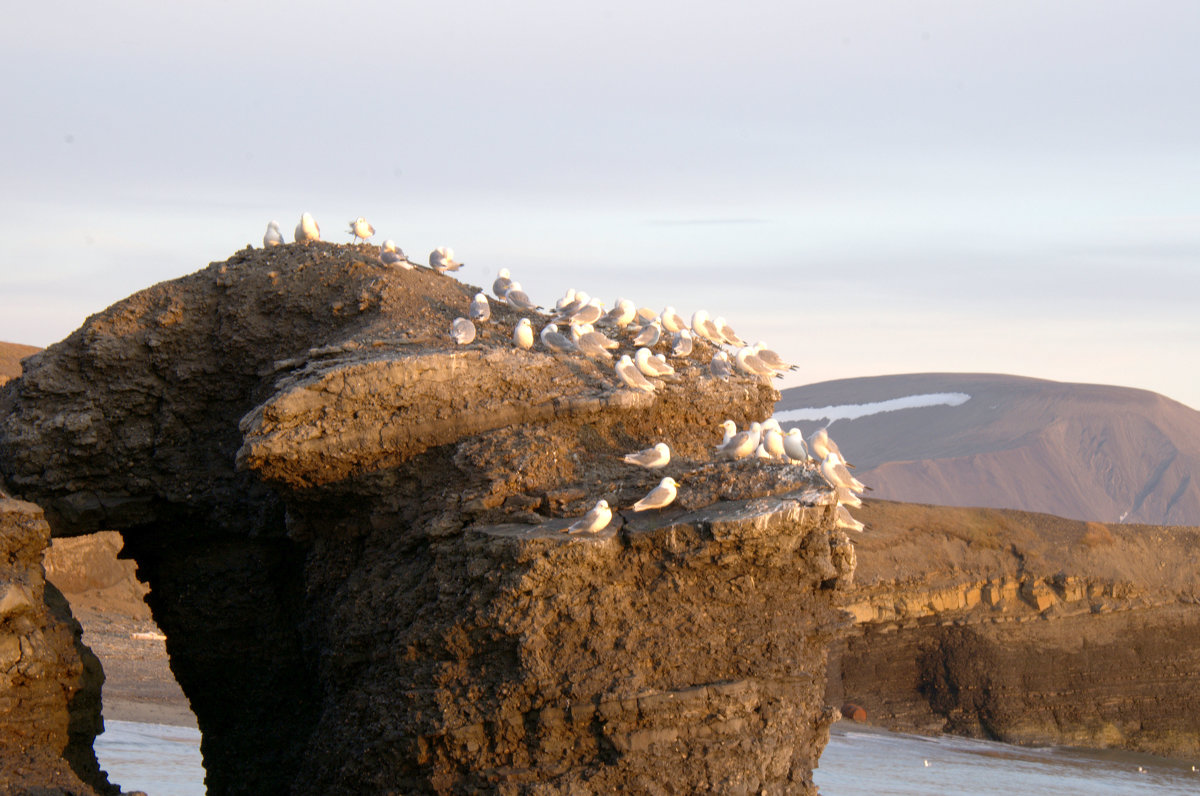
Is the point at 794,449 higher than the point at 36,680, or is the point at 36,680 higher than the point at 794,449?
the point at 794,449

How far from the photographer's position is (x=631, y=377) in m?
7.77

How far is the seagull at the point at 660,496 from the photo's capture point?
22.1 feet

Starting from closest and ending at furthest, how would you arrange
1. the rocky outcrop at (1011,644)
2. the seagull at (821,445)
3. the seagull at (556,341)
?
the seagull at (556,341) → the seagull at (821,445) → the rocky outcrop at (1011,644)

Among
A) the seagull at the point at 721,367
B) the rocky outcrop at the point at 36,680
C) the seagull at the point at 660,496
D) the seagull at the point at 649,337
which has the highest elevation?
the seagull at the point at 649,337

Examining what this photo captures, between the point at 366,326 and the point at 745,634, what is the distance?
322 cm

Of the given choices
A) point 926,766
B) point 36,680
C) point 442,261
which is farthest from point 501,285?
point 926,766

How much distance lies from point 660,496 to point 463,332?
74.2 inches

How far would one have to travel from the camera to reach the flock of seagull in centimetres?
731

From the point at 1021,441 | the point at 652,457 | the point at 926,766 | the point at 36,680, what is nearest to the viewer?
the point at 652,457

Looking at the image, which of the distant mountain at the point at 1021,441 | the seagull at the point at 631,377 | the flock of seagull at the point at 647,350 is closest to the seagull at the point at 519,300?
the flock of seagull at the point at 647,350

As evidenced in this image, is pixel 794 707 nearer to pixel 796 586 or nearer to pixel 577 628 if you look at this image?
pixel 796 586

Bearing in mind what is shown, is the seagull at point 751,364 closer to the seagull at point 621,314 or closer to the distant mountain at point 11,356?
the seagull at point 621,314

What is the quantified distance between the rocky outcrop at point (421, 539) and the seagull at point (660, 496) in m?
0.09

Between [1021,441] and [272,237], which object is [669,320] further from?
[1021,441]
